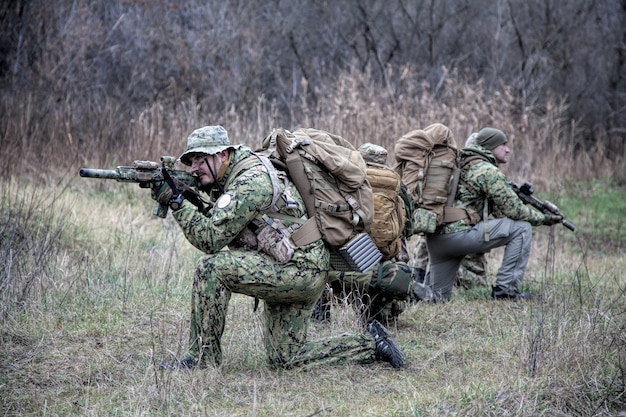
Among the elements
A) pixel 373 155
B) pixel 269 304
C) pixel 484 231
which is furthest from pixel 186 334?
pixel 484 231

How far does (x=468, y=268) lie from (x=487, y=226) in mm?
1159

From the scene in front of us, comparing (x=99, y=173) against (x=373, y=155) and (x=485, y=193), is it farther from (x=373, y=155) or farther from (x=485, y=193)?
(x=485, y=193)

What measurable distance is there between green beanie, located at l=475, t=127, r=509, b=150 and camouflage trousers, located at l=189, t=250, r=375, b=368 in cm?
317

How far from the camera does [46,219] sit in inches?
294

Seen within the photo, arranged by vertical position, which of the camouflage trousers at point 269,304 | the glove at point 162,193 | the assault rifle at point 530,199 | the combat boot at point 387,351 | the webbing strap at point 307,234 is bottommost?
the combat boot at point 387,351

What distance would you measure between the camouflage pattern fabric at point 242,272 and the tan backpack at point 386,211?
0.81m

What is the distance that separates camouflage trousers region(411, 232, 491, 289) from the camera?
803 centimetres

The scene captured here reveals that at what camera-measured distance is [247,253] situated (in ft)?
14.5

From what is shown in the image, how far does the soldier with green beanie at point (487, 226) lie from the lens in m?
6.94

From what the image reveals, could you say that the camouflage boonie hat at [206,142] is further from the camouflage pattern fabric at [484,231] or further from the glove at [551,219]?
the glove at [551,219]

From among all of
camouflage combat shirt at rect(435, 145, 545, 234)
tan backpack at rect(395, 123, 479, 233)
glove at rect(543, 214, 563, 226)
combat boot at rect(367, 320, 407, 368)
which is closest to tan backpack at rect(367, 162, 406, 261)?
combat boot at rect(367, 320, 407, 368)

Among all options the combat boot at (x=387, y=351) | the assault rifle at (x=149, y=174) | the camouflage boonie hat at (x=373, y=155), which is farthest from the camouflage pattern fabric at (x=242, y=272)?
the camouflage boonie hat at (x=373, y=155)

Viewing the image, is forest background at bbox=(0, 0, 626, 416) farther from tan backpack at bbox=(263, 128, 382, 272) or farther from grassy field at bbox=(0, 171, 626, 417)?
tan backpack at bbox=(263, 128, 382, 272)

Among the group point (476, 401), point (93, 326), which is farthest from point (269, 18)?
point (476, 401)
